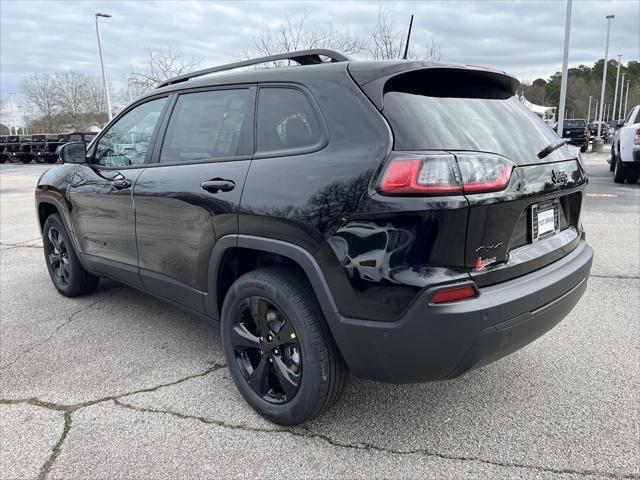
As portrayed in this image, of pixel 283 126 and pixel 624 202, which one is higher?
pixel 283 126

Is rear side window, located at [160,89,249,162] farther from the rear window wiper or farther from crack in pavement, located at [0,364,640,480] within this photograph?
the rear window wiper

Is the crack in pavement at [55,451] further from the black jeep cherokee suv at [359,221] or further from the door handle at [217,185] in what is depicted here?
the door handle at [217,185]

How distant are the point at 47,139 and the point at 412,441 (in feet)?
105

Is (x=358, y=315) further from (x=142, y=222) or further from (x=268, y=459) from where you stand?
(x=142, y=222)

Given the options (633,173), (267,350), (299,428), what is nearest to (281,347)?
(267,350)

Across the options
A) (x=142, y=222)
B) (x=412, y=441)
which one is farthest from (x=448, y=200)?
(x=142, y=222)

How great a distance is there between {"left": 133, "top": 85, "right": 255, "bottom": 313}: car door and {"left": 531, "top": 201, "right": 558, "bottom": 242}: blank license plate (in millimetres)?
1427

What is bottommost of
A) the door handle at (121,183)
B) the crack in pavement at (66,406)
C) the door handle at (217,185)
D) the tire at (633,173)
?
the crack in pavement at (66,406)

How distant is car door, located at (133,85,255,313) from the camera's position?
2.77m

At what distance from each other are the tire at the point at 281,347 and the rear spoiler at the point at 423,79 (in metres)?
0.96

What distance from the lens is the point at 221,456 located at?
241 cm

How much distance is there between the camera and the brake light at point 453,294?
2021 mm

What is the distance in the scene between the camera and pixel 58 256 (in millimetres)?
4805

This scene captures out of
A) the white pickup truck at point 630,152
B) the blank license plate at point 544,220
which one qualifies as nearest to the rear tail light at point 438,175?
the blank license plate at point 544,220
